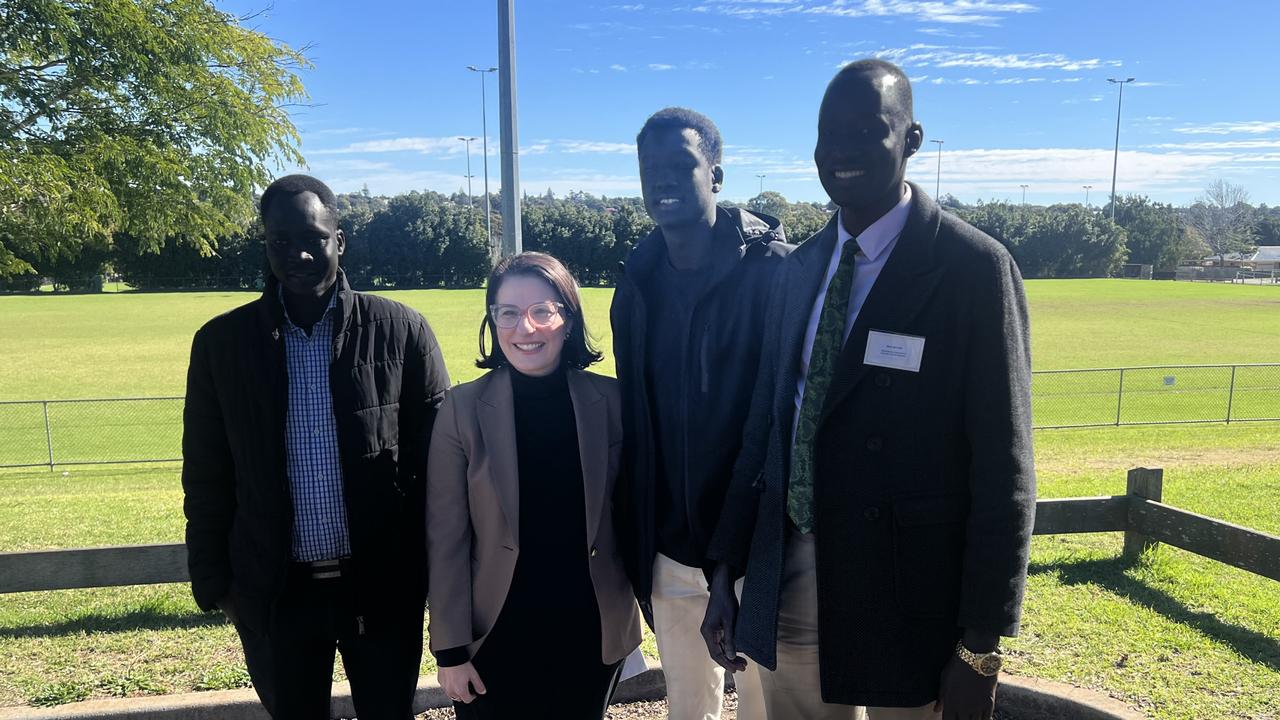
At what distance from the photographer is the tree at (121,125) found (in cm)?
765

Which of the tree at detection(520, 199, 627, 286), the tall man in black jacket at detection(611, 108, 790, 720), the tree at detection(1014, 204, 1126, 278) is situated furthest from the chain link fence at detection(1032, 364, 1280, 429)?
the tree at detection(1014, 204, 1126, 278)

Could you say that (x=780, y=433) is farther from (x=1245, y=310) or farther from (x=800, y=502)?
(x=1245, y=310)

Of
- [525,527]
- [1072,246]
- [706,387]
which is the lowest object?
[525,527]

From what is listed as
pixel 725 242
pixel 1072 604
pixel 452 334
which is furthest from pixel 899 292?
pixel 452 334

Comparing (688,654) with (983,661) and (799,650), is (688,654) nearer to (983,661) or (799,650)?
(799,650)

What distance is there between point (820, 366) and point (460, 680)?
1.61 m

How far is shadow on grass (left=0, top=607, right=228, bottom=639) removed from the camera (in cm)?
A: 484

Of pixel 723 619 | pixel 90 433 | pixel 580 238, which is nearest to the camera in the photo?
pixel 723 619

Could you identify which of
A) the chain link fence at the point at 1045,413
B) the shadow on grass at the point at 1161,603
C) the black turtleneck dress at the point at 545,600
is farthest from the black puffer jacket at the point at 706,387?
the chain link fence at the point at 1045,413

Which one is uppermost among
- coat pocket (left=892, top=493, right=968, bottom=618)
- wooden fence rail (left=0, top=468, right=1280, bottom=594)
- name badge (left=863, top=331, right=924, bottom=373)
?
name badge (left=863, top=331, right=924, bottom=373)

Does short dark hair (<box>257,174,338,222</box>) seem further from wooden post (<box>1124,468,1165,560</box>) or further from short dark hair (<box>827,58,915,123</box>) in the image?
wooden post (<box>1124,468,1165,560</box>)

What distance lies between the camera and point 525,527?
2.85 meters

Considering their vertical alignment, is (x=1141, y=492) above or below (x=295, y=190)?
below

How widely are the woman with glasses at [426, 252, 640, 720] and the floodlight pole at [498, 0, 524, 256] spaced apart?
3.52 m
